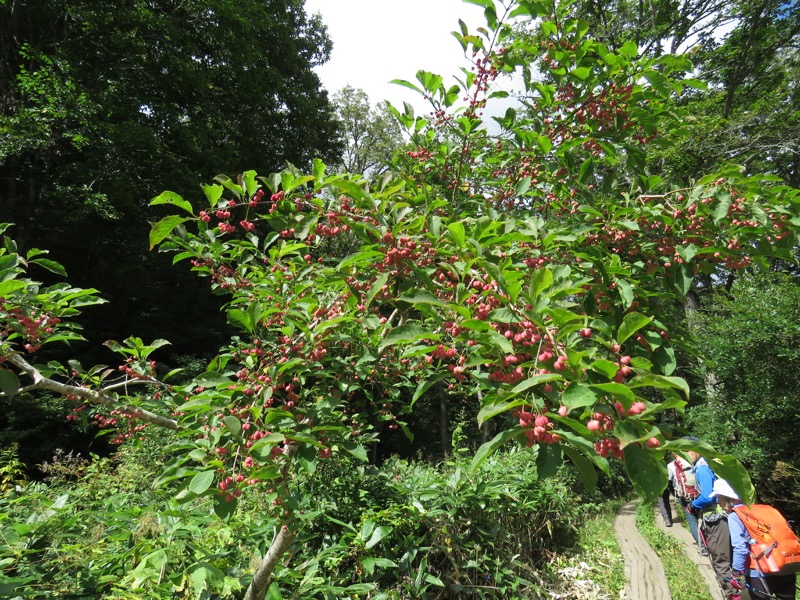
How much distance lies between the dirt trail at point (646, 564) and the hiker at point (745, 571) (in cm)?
76

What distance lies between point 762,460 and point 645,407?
8301 mm

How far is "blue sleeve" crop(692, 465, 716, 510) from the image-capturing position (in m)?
4.03

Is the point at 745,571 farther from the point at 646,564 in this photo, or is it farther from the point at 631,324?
the point at 631,324

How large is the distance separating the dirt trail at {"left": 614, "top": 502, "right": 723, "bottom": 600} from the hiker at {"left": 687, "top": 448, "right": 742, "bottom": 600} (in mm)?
494

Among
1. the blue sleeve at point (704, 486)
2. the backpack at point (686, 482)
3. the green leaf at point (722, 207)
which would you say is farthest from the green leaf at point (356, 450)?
the backpack at point (686, 482)

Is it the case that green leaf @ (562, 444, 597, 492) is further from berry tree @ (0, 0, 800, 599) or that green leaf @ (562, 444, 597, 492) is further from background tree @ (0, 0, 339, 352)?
background tree @ (0, 0, 339, 352)

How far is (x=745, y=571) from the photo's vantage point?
11.9 ft

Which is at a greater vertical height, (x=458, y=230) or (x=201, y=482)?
(x=458, y=230)

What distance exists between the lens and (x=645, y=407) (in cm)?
92

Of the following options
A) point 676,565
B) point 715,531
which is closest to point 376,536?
point 715,531

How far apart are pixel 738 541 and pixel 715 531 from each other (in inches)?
11.3

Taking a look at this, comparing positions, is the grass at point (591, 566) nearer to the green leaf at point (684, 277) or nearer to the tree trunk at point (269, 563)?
the tree trunk at point (269, 563)

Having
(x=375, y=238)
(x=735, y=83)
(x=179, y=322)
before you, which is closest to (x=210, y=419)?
(x=375, y=238)

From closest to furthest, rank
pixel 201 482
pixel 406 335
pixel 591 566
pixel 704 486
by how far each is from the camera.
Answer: pixel 406 335
pixel 201 482
pixel 704 486
pixel 591 566
